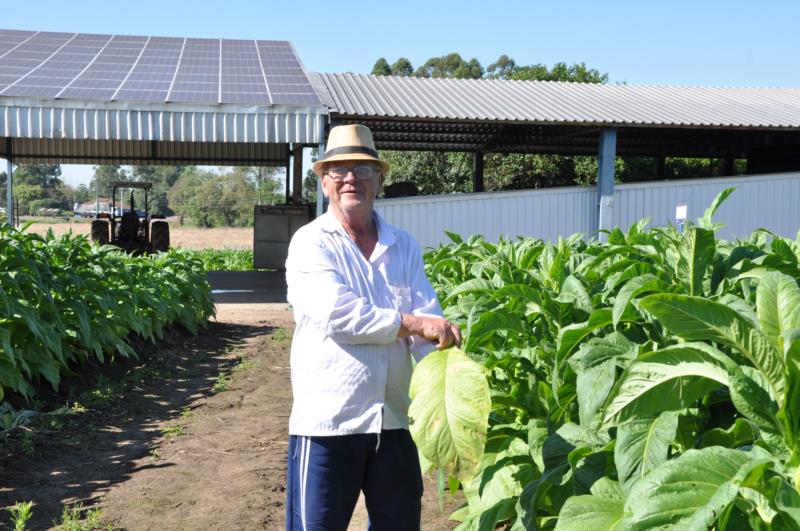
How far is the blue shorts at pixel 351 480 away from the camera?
2.81 m

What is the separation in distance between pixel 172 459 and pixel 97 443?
0.70 metres

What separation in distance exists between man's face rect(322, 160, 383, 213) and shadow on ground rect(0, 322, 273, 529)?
2446mm

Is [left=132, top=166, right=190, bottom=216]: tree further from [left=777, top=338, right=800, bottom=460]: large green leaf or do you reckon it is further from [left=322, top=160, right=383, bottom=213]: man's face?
[left=777, top=338, right=800, bottom=460]: large green leaf

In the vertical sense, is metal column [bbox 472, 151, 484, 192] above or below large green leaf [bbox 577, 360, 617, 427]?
above

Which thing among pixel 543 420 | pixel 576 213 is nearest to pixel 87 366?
pixel 543 420

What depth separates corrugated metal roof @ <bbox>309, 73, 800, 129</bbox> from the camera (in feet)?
52.9

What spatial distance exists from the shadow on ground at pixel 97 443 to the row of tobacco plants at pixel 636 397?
231cm

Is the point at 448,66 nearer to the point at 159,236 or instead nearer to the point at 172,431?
the point at 159,236

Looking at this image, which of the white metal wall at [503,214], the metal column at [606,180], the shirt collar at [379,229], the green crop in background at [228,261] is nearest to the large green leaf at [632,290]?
the shirt collar at [379,229]

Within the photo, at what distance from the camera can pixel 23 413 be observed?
576cm

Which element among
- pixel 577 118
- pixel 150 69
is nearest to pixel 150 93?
pixel 150 69

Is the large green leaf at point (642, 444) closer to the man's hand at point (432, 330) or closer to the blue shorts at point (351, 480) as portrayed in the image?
the man's hand at point (432, 330)

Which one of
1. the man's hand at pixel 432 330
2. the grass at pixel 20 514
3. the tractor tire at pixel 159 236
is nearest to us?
the man's hand at pixel 432 330

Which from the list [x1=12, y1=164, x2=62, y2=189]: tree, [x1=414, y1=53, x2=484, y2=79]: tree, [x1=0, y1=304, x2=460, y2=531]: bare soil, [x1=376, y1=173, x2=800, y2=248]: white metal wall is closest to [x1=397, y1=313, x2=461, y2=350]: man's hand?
[x1=0, y1=304, x2=460, y2=531]: bare soil
